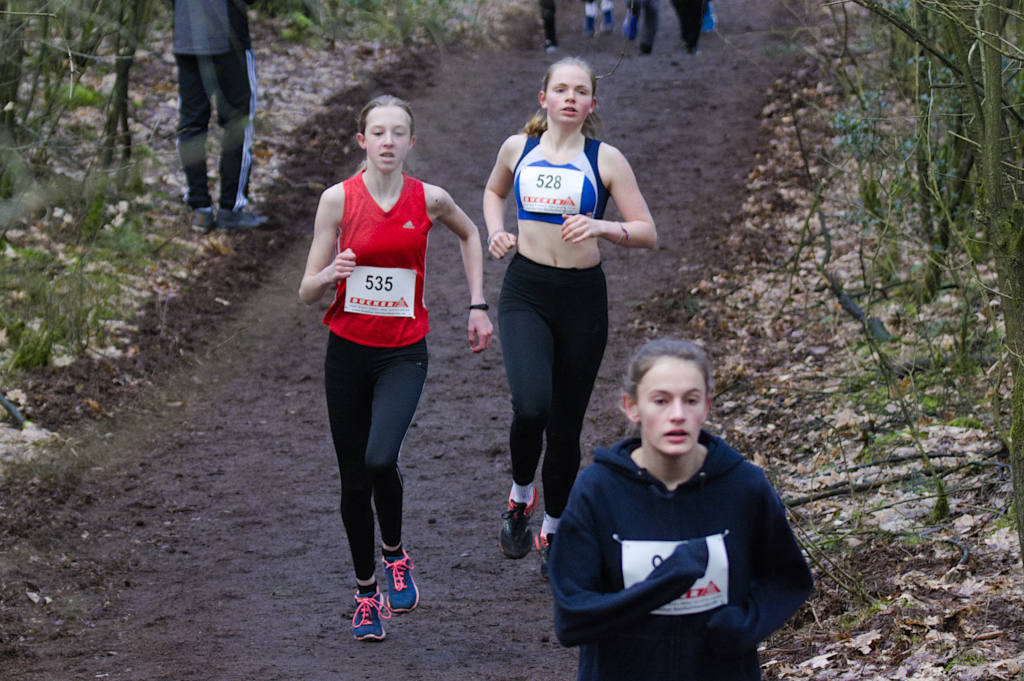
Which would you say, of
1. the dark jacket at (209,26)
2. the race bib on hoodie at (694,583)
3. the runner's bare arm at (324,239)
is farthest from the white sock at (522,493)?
the dark jacket at (209,26)

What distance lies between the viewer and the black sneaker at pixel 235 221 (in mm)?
10406

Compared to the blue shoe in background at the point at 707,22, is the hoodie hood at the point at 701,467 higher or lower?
lower

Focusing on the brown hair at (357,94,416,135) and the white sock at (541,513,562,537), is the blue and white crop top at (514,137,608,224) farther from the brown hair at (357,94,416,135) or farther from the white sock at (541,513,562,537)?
the white sock at (541,513,562,537)

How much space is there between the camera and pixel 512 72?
15867 mm

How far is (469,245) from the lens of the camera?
513 centimetres

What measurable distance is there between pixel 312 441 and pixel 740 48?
11.2 metres

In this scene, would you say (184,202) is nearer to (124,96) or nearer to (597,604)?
(124,96)

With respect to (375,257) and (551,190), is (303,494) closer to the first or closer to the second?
(375,257)

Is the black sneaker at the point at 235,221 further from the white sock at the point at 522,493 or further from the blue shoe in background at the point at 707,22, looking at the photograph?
the blue shoe in background at the point at 707,22

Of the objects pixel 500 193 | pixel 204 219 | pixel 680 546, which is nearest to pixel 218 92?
pixel 204 219

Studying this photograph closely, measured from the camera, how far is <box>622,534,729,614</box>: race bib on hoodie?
8.75 feet

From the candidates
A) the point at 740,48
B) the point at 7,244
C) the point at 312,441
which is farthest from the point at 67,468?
the point at 740,48

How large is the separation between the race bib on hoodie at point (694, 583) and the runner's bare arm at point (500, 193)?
7.67 feet

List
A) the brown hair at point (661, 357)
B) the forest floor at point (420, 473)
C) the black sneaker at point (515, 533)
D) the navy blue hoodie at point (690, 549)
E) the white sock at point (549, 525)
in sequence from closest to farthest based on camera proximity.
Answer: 1. the navy blue hoodie at point (690, 549)
2. the brown hair at point (661, 357)
3. the forest floor at point (420, 473)
4. the white sock at point (549, 525)
5. the black sneaker at point (515, 533)
